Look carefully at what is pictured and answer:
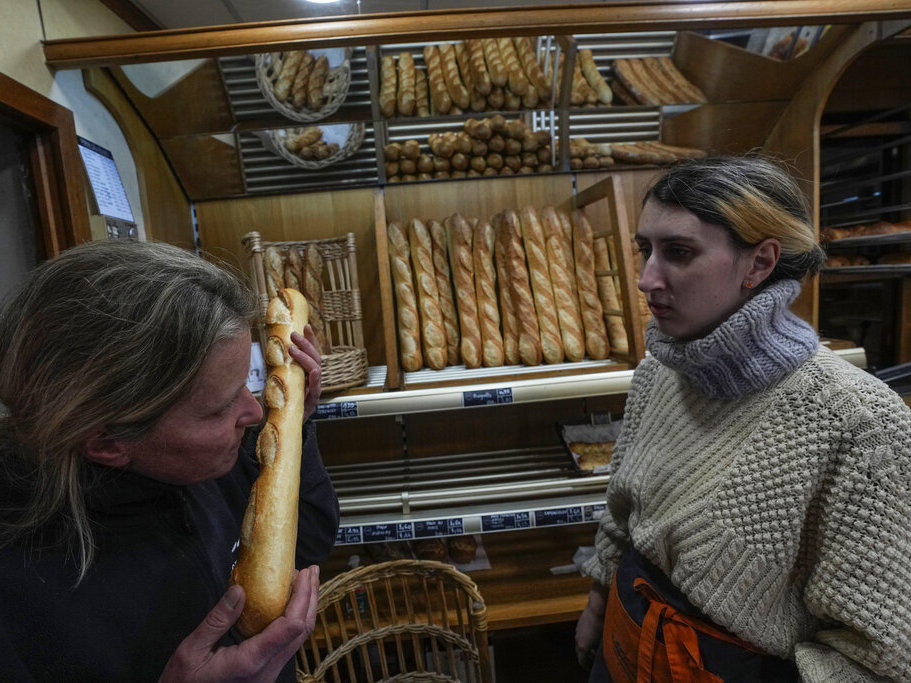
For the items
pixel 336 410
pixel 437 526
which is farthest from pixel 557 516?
pixel 336 410

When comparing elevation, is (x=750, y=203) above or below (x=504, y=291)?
above

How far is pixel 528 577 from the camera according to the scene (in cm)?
204

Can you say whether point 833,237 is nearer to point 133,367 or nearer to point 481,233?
point 481,233

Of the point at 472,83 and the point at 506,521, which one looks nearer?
the point at 506,521

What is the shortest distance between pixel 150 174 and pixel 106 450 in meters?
1.64

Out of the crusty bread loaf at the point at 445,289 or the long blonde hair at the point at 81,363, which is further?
the crusty bread loaf at the point at 445,289

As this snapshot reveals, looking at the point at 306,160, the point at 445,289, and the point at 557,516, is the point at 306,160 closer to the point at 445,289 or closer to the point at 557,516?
the point at 445,289

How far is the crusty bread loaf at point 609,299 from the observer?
197 centimetres

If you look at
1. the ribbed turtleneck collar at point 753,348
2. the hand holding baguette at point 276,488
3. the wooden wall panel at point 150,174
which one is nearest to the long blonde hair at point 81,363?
the hand holding baguette at point 276,488

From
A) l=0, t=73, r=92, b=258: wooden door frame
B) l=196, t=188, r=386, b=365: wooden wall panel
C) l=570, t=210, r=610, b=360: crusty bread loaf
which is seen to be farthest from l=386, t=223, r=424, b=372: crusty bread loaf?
l=0, t=73, r=92, b=258: wooden door frame

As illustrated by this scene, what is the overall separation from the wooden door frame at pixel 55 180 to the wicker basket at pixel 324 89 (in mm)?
678

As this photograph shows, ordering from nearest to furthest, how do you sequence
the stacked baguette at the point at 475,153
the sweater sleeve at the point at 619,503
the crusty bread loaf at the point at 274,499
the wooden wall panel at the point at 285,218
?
the crusty bread loaf at the point at 274,499 < the sweater sleeve at the point at 619,503 < the stacked baguette at the point at 475,153 < the wooden wall panel at the point at 285,218

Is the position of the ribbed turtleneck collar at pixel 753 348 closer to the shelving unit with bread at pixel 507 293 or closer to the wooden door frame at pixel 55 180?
the shelving unit with bread at pixel 507 293

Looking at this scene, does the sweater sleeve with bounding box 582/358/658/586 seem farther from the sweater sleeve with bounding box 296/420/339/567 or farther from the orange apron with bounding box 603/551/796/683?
the sweater sleeve with bounding box 296/420/339/567
